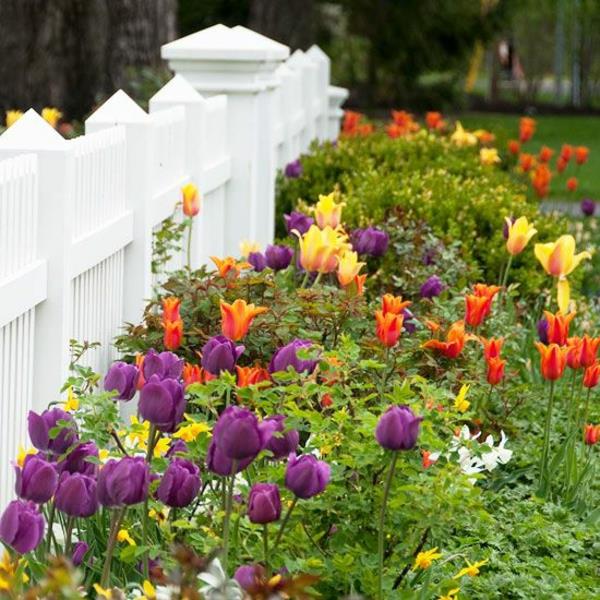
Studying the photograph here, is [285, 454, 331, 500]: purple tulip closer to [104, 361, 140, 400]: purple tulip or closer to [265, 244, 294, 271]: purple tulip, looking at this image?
[104, 361, 140, 400]: purple tulip

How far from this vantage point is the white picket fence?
3863mm

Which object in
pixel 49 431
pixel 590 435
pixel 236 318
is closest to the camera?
pixel 49 431

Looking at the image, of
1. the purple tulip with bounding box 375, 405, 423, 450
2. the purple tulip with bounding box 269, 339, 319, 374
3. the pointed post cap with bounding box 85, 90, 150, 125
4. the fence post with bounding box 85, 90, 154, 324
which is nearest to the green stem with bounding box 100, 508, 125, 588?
the purple tulip with bounding box 375, 405, 423, 450

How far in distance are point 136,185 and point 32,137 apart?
988 mm

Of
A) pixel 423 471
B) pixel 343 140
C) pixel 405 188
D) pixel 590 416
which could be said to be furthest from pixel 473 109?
pixel 423 471

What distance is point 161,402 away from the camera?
2902 millimetres

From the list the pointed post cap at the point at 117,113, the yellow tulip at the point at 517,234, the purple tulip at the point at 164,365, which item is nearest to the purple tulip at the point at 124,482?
the purple tulip at the point at 164,365

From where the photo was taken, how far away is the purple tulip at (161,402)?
9.52 feet

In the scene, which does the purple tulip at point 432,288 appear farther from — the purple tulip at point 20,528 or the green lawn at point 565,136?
the green lawn at point 565,136

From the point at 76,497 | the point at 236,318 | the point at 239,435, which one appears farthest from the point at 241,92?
the point at 239,435

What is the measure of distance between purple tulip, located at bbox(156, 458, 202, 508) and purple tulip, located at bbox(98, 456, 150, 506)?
0.46ft

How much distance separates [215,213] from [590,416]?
2128 mm

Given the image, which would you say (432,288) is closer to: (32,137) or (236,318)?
(236,318)

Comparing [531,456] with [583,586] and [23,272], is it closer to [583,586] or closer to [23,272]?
[583,586]
